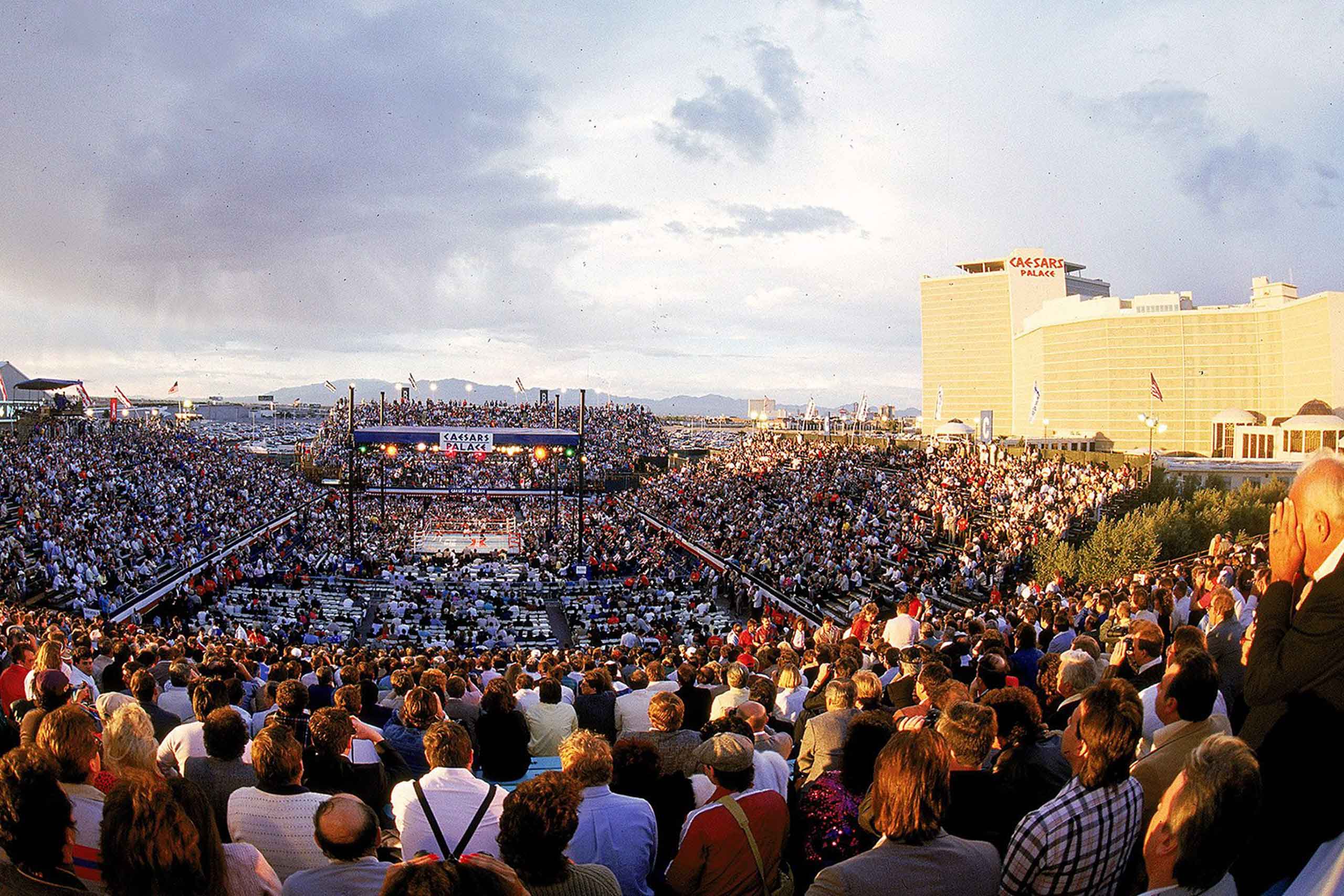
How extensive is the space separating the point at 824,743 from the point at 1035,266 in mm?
120375

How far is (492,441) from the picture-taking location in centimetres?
3319

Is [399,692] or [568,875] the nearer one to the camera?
[568,875]

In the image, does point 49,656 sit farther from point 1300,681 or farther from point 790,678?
point 1300,681

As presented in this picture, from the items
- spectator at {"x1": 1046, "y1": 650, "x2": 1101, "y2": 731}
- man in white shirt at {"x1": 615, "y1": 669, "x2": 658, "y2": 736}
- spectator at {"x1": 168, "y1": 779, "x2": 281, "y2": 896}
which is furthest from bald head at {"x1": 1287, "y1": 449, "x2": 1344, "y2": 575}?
man in white shirt at {"x1": 615, "y1": 669, "x2": 658, "y2": 736}

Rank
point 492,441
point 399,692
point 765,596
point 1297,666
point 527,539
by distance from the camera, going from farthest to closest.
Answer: point 527,539
point 492,441
point 765,596
point 399,692
point 1297,666

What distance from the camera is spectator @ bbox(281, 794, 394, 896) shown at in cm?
276

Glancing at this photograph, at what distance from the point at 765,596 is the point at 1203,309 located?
58.6 metres

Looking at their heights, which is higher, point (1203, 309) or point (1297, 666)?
point (1203, 309)

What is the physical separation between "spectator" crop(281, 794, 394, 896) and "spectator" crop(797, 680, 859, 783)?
236cm

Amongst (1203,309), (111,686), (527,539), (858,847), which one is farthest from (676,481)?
(1203,309)

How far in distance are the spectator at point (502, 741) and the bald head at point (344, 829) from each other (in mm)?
2063

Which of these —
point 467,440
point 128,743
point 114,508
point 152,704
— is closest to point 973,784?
point 128,743

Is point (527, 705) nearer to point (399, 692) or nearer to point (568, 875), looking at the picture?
point (399, 692)

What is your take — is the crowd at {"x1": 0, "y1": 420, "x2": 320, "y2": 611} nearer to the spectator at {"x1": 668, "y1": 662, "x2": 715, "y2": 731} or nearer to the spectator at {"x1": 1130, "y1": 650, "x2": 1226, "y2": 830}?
the spectator at {"x1": 668, "y1": 662, "x2": 715, "y2": 731}
